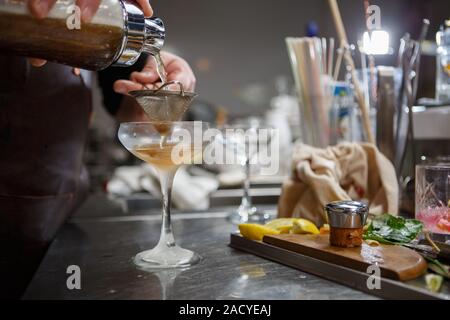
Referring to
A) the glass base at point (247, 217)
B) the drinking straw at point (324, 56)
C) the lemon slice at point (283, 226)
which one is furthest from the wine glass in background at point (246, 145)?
the lemon slice at point (283, 226)

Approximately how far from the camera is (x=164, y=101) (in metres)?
0.81

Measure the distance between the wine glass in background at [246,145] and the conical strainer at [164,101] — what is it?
0.49m

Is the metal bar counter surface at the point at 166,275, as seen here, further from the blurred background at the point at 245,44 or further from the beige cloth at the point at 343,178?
the blurred background at the point at 245,44

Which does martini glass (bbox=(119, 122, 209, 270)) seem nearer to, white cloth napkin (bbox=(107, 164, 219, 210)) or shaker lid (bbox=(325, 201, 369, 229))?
shaker lid (bbox=(325, 201, 369, 229))

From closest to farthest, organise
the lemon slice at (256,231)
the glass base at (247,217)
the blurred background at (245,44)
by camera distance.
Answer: the lemon slice at (256,231) → the glass base at (247,217) → the blurred background at (245,44)

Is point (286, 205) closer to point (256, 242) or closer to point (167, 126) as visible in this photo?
point (256, 242)

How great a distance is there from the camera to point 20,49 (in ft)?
2.13

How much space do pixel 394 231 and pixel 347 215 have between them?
4.7 inches

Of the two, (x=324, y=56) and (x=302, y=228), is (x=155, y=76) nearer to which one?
(x=302, y=228)

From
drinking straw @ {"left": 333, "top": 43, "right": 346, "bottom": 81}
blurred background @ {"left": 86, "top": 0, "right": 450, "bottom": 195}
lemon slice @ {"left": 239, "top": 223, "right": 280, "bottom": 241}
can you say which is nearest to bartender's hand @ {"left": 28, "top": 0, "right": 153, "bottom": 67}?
lemon slice @ {"left": 239, "top": 223, "right": 280, "bottom": 241}

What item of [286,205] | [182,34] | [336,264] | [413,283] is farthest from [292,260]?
[182,34]

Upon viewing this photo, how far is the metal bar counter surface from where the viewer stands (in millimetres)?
638

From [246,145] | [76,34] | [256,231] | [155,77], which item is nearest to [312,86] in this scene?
[246,145]

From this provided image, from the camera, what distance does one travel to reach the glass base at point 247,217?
124cm
